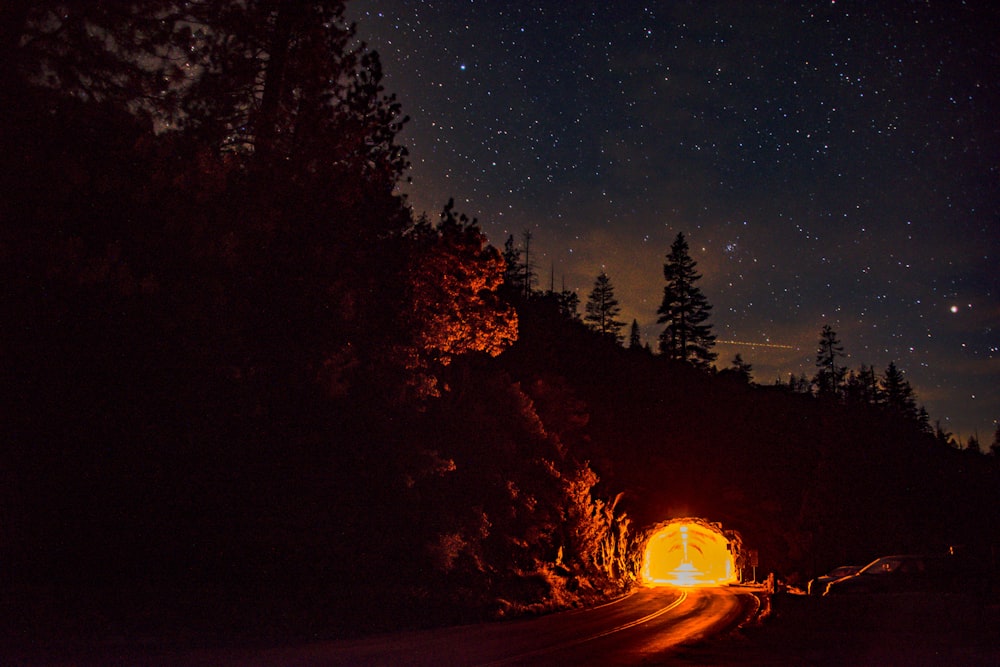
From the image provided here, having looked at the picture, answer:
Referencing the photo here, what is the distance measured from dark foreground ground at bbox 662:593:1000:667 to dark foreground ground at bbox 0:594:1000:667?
0.06 feet

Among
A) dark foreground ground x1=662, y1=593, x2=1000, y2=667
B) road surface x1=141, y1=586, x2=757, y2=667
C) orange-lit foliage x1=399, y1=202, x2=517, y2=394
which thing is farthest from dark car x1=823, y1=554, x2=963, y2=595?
orange-lit foliage x1=399, y1=202, x2=517, y2=394

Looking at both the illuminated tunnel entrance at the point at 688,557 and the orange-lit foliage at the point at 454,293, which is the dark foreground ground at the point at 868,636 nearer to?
the orange-lit foliage at the point at 454,293

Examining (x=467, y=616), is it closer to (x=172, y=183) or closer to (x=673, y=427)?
(x=172, y=183)

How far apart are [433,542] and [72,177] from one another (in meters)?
12.2

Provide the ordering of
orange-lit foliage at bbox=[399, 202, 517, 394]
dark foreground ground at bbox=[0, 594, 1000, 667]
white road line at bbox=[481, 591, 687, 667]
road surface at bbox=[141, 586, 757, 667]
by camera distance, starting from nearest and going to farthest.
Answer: white road line at bbox=[481, 591, 687, 667] < road surface at bbox=[141, 586, 757, 667] < dark foreground ground at bbox=[0, 594, 1000, 667] < orange-lit foliage at bbox=[399, 202, 517, 394]

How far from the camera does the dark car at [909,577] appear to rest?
70.1 ft

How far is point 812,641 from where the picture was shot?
1469cm

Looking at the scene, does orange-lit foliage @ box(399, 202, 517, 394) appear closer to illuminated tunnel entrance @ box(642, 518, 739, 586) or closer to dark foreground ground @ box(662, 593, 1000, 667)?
dark foreground ground @ box(662, 593, 1000, 667)

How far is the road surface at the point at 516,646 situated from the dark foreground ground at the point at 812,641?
474 mm

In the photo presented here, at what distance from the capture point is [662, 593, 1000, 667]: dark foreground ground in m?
11.9

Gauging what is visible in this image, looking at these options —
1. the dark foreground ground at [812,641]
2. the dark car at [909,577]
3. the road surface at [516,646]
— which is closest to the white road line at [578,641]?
the road surface at [516,646]

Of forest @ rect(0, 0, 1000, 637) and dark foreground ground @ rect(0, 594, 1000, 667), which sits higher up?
forest @ rect(0, 0, 1000, 637)

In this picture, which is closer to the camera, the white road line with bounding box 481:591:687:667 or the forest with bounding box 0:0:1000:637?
the white road line with bounding box 481:591:687:667

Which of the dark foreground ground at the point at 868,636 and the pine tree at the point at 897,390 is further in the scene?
the pine tree at the point at 897,390
